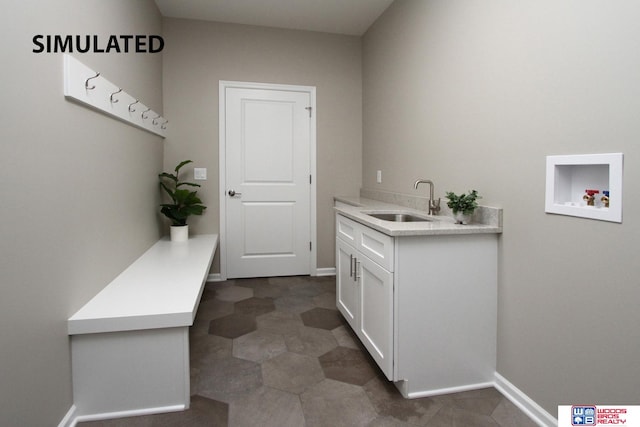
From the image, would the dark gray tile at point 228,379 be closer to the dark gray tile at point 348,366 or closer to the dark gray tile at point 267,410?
the dark gray tile at point 267,410

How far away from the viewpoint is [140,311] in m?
1.67

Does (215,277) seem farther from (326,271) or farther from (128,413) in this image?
(128,413)

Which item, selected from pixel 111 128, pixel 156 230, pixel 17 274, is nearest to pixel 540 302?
pixel 17 274

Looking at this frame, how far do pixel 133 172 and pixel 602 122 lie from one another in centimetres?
261

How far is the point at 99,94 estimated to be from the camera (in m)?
1.92

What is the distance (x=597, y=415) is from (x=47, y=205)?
221 centimetres

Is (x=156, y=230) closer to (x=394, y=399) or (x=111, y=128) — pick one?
(x=111, y=128)

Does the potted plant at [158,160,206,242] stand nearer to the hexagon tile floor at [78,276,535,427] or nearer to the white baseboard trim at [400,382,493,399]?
the hexagon tile floor at [78,276,535,427]

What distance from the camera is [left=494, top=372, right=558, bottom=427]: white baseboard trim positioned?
64.1 inches

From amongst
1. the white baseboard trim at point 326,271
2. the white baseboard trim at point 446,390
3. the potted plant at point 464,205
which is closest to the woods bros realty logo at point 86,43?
the potted plant at point 464,205

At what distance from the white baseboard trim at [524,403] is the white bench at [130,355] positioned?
1540 millimetres

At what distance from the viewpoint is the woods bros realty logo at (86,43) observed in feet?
4.70

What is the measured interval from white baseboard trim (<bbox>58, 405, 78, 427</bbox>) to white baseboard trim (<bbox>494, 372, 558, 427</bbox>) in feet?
6.52

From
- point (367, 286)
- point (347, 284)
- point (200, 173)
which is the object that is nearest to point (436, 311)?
point (367, 286)
